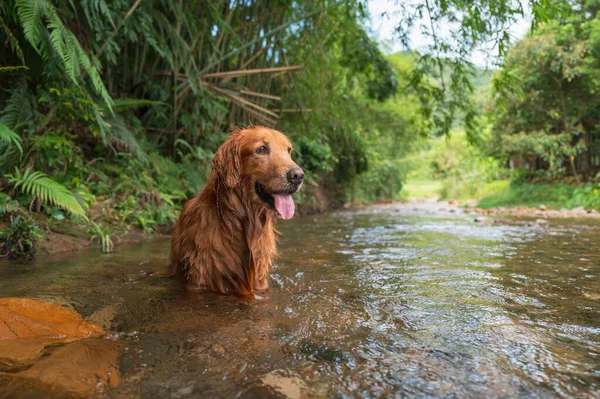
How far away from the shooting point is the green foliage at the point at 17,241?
3.96m

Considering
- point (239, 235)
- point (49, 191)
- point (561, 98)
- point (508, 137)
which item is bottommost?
point (239, 235)

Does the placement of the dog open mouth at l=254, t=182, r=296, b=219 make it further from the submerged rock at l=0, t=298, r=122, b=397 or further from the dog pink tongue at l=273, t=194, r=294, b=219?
the submerged rock at l=0, t=298, r=122, b=397

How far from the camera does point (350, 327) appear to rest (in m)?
2.13

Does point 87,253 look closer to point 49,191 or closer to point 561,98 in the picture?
point 49,191

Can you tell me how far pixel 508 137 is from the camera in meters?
15.1

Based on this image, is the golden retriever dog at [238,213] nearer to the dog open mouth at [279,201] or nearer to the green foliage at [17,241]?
the dog open mouth at [279,201]

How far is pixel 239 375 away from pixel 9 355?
3.20 ft

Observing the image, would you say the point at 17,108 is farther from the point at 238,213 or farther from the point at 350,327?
the point at 350,327

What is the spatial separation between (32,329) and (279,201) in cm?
159

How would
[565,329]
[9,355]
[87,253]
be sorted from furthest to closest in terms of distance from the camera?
[87,253] → [565,329] → [9,355]

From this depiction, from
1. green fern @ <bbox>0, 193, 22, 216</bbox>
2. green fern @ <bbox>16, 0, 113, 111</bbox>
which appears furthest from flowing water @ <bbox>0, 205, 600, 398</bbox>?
green fern @ <bbox>16, 0, 113, 111</bbox>

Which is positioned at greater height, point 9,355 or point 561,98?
point 561,98

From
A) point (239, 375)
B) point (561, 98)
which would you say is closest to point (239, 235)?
point (239, 375)

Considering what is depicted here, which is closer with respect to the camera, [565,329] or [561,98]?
[565,329]
